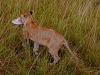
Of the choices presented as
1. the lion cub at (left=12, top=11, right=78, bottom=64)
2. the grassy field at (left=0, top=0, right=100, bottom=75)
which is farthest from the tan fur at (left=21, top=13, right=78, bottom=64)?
the grassy field at (left=0, top=0, right=100, bottom=75)

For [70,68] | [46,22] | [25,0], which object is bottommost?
[70,68]

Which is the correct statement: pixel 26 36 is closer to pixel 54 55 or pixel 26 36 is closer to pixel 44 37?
pixel 44 37

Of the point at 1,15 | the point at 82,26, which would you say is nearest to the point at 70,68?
the point at 82,26

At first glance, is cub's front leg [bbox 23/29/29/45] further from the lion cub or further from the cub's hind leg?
the cub's hind leg

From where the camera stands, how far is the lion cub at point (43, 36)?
3.69 m

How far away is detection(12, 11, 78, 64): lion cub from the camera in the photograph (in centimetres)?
369

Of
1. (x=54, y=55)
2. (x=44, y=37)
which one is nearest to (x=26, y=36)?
(x=44, y=37)

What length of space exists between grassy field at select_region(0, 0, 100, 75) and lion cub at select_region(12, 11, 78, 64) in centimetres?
11

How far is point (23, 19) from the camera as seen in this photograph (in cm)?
402

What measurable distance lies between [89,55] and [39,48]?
2.25 feet

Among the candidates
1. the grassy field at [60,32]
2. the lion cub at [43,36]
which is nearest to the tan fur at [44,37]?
the lion cub at [43,36]

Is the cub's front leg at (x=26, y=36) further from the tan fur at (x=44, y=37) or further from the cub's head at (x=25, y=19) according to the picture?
the cub's head at (x=25, y=19)

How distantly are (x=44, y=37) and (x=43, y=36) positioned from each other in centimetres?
2

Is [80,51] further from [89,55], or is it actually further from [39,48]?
[39,48]
